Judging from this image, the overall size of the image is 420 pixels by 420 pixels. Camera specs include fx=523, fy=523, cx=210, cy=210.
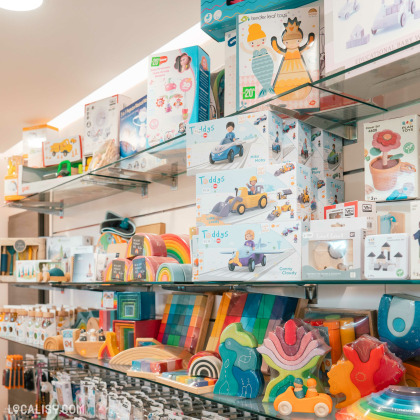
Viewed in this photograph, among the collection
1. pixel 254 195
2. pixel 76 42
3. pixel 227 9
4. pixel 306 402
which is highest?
pixel 76 42

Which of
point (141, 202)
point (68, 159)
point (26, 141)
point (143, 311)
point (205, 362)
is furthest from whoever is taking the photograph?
point (26, 141)

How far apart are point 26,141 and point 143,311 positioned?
1.93m

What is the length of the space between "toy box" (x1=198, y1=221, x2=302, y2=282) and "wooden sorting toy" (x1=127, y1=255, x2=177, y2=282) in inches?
17.9

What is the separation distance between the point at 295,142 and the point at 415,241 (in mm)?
557

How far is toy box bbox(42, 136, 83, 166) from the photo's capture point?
3164 mm

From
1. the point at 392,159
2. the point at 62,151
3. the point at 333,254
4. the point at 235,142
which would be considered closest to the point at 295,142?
the point at 235,142

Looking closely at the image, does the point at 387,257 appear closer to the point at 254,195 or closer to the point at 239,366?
the point at 254,195

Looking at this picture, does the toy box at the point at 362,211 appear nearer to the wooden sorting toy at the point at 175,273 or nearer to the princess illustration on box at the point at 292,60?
the princess illustration on box at the point at 292,60

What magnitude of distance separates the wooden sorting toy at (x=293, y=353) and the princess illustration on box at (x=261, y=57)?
30.3 inches

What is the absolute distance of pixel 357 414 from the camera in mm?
1230

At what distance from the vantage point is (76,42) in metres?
2.68

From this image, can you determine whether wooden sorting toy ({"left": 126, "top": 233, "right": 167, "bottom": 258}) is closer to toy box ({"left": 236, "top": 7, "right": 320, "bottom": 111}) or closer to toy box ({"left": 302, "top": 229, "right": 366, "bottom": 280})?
toy box ({"left": 236, "top": 7, "right": 320, "bottom": 111})

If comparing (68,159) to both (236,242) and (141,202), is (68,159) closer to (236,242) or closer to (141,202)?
(141,202)

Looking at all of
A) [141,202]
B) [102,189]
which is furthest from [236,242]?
[102,189]
